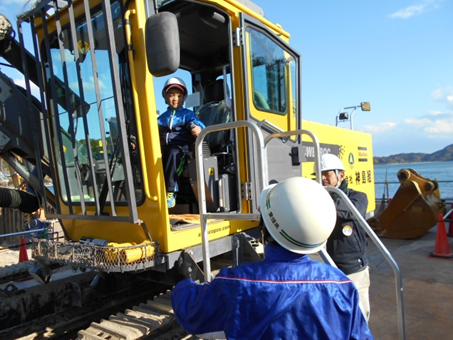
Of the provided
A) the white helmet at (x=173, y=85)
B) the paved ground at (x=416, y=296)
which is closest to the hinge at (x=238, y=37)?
the white helmet at (x=173, y=85)

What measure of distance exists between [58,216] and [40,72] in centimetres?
129

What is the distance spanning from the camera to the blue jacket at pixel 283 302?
1259mm

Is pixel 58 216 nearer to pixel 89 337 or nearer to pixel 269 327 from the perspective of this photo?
pixel 89 337

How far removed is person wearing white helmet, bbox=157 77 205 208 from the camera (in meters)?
3.26

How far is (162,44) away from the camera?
2.49 m

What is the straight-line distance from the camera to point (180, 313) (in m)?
1.52

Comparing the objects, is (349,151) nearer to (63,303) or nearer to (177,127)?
(177,127)

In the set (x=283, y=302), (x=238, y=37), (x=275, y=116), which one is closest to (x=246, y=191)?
(x=275, y=116)

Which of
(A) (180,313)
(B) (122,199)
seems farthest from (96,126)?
(A) (180,313)

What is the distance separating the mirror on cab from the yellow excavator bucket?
23.0 feet

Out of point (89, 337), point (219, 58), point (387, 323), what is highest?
point (219, 58)

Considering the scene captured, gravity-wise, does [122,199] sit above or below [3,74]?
below

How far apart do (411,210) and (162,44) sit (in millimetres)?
7272

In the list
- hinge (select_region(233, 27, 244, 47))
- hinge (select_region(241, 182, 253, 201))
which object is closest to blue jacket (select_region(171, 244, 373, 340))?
hinge (select_region(241, 182, 253, 201))
